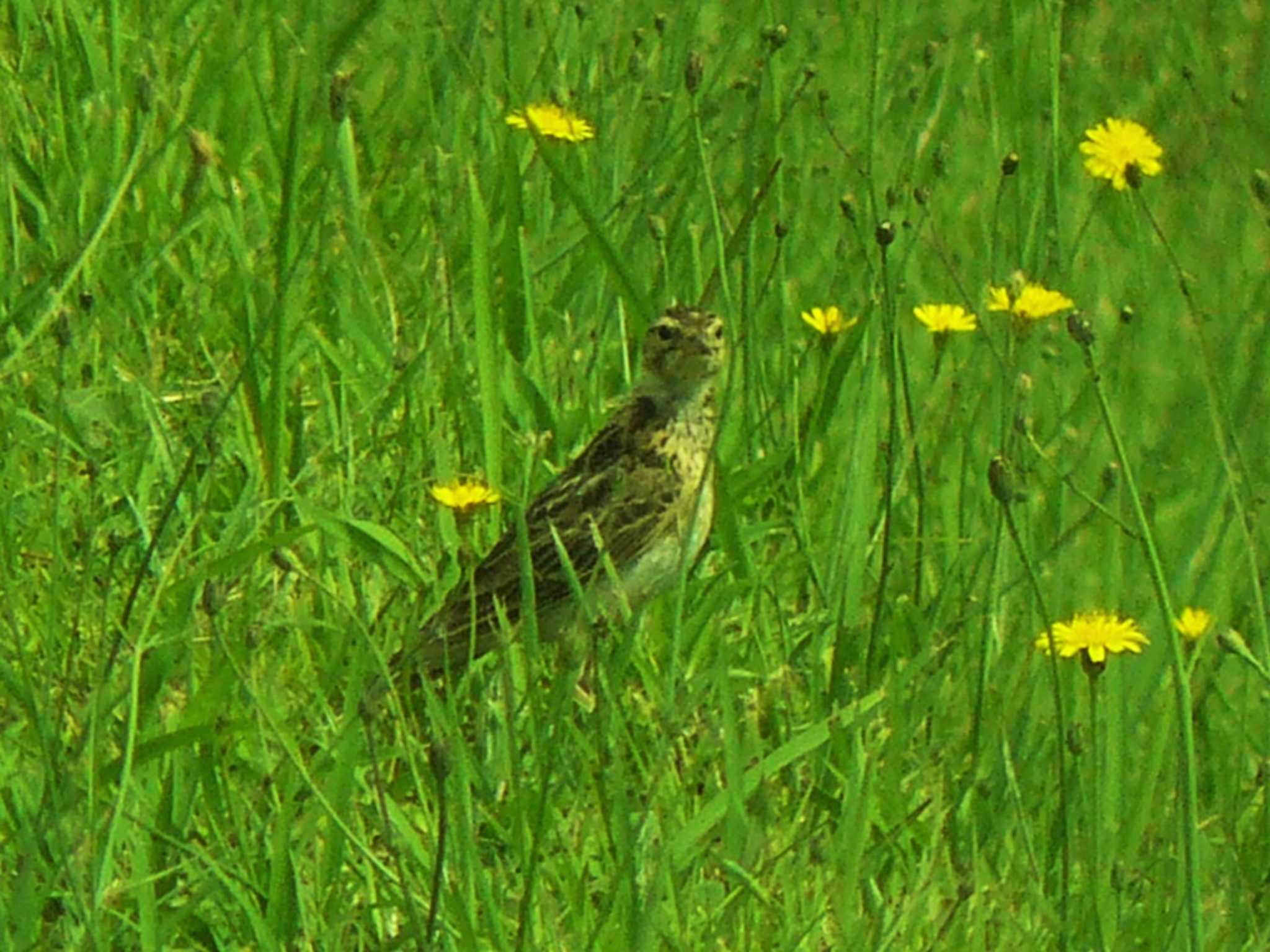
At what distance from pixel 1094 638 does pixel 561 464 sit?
1.82m

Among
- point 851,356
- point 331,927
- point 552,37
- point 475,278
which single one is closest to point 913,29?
point 552,37

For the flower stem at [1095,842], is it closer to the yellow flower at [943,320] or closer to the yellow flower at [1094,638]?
the yellow flower at [1094,638]

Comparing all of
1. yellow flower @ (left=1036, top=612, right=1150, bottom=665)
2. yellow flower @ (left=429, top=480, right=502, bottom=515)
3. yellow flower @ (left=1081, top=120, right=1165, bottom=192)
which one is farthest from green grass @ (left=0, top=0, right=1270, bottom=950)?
yellow flower @ (left=1081, top=120, right=1165, bottom=192)

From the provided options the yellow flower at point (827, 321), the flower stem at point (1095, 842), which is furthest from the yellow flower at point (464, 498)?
the flower stem at point (1095, 842)

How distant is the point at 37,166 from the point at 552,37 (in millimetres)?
1664

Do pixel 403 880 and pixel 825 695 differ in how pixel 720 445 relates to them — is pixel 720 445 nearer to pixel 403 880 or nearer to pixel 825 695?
pixel 825 695

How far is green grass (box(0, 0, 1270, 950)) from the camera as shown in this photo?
384 centimetres

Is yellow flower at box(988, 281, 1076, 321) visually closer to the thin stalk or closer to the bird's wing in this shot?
the bird's wing

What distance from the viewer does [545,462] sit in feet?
17.8

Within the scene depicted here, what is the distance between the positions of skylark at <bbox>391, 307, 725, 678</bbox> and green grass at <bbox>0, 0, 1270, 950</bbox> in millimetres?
85

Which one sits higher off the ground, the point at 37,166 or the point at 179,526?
the point at 37,166

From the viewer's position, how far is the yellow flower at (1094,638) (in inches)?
150

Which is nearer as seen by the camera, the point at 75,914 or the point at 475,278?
the point at 75,914

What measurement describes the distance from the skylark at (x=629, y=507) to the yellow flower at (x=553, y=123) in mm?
603
